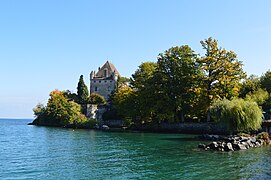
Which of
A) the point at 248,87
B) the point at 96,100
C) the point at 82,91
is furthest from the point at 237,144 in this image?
the point at 82,91

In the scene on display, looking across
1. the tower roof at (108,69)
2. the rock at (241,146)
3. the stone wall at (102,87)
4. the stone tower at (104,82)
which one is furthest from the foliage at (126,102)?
the rock at (241,146)

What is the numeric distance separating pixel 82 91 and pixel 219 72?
49.5m

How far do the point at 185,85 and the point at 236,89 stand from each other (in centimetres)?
979

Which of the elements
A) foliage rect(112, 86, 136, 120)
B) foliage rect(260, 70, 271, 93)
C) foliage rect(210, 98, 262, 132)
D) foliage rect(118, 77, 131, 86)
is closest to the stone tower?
foliage rect(118, 77, 131, 86)

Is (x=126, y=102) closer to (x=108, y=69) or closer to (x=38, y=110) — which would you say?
(x=108, y=69)

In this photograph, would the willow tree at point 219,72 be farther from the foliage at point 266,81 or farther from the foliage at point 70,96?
the foliage at point 70,96

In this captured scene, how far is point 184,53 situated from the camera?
2298 inches

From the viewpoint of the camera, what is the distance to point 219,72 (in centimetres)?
5291

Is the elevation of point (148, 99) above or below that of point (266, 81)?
below

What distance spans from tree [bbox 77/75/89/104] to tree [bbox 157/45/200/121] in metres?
36.6

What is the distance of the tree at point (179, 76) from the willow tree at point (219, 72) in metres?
2.69

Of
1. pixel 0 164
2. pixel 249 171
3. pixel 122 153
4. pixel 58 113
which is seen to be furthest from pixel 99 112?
pixel 249 171

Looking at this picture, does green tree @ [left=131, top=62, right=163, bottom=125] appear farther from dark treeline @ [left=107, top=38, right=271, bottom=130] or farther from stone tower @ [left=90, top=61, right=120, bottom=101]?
stone tower @ [left=90, top=61, right=120, bottom=101]

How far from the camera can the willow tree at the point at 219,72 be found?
5197 centimetres
